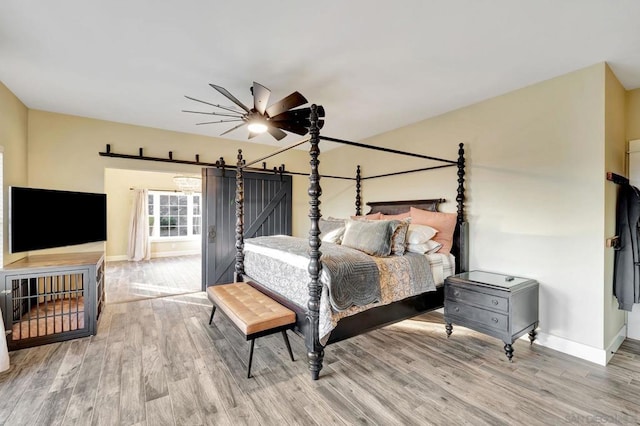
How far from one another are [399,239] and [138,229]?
24.5 feet

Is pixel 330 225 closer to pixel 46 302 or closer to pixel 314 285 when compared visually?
pixel 314 285

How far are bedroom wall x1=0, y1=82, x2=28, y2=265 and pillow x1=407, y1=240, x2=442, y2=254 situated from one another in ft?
14.2

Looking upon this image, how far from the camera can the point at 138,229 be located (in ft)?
25.2

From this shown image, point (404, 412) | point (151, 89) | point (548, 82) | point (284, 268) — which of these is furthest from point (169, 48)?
point (548, 82)

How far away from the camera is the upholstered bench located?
233 cm

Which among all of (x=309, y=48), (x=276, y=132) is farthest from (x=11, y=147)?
(x=309, y=48)

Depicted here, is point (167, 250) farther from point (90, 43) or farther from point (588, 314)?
point (588, 314)

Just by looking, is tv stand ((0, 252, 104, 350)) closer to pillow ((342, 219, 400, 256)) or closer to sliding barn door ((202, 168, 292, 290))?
sliding barn door ((202, 168, 292, 290))

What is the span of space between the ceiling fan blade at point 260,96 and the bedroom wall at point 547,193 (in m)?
2.53

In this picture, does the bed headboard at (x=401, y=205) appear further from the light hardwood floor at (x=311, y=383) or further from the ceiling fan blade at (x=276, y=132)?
the ceiling fan blade at (x=276, y=132)

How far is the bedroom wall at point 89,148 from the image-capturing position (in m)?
3.77

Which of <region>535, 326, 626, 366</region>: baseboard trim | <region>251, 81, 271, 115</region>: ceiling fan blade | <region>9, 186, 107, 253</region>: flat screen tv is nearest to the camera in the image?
<region>251, 81, 271, 115</region>: ceiling fan blade

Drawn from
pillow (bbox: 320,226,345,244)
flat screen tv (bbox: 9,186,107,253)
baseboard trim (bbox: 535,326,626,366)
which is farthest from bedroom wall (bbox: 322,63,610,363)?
flat screen tv (bbox: 9,186,107,253)

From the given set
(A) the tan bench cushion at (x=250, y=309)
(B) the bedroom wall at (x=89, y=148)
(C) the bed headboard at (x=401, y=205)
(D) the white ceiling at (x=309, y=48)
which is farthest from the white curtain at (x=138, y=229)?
(C) the bed headboard at (x=401, y=205)
